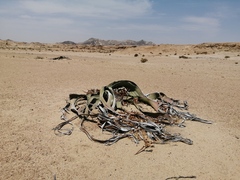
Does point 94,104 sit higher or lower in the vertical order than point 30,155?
higher

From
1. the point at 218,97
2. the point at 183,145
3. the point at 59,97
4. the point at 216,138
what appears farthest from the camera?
the point at 218,97

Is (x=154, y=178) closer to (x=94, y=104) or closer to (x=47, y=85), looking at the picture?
(x=94, y=104)

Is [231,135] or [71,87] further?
[71,87]

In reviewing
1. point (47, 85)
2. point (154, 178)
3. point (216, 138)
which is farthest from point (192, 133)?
point (47, 85)

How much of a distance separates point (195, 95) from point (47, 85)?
16.0 feet

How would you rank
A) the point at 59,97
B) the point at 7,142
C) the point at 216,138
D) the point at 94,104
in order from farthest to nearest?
1. the point at 59,97
2. the point at 94,104
3. the point at 216,138
4. the point at 7,142

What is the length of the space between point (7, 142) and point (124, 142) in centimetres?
193

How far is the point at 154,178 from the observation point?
12.1 ft

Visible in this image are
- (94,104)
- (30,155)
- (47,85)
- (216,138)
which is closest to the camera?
(30,155)

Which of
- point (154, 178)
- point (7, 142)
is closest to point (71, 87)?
point (7, 142)

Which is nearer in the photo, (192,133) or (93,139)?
(93,139)

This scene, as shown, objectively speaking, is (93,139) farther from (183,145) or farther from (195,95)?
(195,95)

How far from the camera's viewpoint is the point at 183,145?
4727 millimetres

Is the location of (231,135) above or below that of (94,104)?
below
